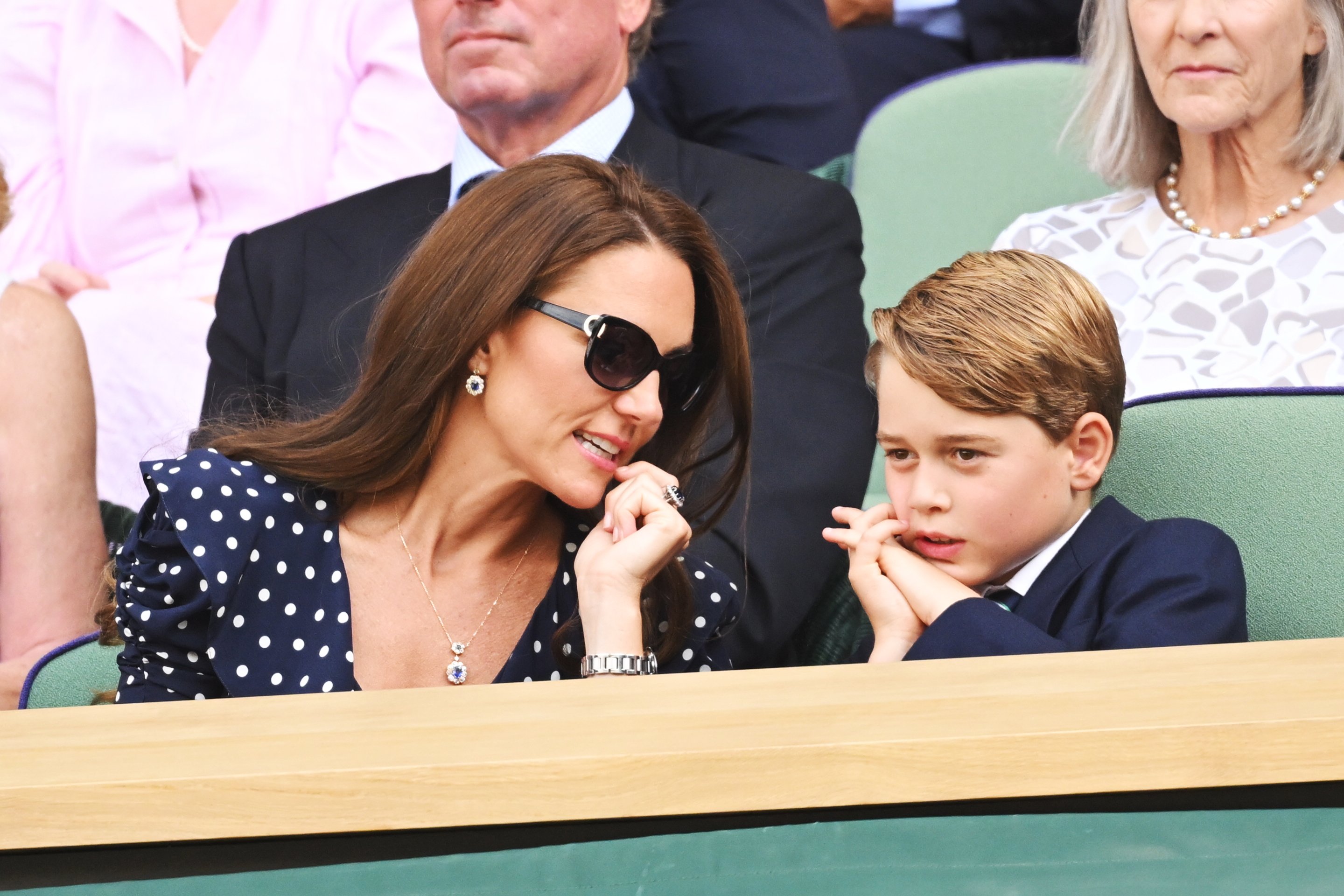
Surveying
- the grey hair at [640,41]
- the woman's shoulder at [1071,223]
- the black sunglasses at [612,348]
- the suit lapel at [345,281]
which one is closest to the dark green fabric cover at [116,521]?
the suit lapel at [345,281]

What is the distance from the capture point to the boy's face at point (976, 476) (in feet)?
4.65

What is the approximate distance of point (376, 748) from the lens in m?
0.84

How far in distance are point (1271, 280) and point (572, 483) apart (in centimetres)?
107

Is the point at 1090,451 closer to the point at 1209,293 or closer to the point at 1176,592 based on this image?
the point at 1176,592

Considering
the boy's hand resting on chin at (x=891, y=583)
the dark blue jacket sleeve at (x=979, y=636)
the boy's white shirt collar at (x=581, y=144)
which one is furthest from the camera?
the boy's white shirt collar at (x=581, y=144)

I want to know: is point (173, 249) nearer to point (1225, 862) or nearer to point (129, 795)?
point (129, 795)

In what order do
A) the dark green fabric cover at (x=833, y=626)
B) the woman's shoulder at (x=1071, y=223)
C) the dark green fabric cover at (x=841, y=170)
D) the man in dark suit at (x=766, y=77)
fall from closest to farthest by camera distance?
the dark green fabric cover at (x=833, y=626)
the woman's shoulder at (x=1071, y=223)
the dark green fabric cover at (x=841, y=170)
the man in dark suit at (x=766, y=77)

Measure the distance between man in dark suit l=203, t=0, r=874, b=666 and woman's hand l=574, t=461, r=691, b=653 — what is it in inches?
11.5

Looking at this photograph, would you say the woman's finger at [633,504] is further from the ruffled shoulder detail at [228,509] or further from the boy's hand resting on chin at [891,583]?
the ruffled shoulder detail at [228,509]

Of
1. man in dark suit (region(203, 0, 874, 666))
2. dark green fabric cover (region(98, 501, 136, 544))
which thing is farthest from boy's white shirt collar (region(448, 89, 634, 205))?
dark green fabric cover (region(98, 501, 136, 544))

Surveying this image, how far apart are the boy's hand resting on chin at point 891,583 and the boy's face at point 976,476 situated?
0.03 metres

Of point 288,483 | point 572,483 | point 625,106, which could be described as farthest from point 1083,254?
point 288,483

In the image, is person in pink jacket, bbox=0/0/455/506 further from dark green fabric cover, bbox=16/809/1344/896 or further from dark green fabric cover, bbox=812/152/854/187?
dark green fabric cover, bbox=16/809/1344/896

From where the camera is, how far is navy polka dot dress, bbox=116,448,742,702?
4.84 ft
